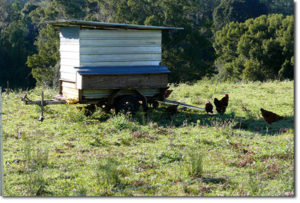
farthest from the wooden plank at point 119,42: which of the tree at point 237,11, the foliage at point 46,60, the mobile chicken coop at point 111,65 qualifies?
the foliage at point 46,60

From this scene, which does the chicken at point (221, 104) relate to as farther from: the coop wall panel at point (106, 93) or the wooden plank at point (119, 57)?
the wooden plank at point (119, 57)

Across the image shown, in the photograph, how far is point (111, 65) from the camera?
8.58 metres

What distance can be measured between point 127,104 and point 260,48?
16546mm

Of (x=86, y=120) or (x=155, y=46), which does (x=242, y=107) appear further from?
(x=86, y=120)

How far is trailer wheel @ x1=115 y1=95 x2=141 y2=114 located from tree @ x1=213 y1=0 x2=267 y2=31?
11.2 m

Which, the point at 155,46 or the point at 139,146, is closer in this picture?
the point at 139,146

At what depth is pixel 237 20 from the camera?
2389cm

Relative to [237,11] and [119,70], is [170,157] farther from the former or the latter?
[237,11]

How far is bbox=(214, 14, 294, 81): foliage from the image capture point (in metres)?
21.3

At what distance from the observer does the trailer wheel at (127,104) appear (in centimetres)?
891

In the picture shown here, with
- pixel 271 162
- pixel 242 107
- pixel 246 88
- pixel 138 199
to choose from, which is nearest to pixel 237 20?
pixel 246 88

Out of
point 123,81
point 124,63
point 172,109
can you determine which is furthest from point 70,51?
point 172,109

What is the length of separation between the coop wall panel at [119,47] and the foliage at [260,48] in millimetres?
12121

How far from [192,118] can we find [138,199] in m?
4.78
